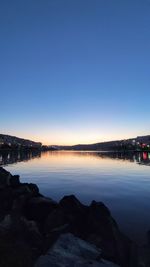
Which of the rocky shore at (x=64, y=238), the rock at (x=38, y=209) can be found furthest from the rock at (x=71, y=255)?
the rock at (x=38, y=209)

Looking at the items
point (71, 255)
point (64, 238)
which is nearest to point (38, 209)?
point (64, 238)

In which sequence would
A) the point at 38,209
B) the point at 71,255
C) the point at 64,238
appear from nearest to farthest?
the point at 71,255 → the point at 64,238 → the point at 38,209

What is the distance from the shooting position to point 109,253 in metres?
12.6

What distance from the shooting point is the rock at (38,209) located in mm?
A: 16750

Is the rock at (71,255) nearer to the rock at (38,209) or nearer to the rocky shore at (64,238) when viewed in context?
the rocky shore at (64,238)

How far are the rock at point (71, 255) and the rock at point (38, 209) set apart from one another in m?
5.35

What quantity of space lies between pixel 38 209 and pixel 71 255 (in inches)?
300

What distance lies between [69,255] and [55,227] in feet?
15.3

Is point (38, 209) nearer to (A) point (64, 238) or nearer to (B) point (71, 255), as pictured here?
(A) point (64, 238)

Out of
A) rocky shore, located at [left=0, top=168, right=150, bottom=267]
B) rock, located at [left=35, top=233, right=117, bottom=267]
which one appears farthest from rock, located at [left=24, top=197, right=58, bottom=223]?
rock, located at [left=35, top=233, right=117, bottom=267]

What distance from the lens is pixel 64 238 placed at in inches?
446

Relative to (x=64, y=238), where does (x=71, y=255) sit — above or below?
below

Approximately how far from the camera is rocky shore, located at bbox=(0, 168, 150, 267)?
9.66m

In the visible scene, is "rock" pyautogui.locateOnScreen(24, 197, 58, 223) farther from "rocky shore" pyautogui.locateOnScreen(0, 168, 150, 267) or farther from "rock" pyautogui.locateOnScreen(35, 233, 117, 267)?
"rock" pyautogui.locateOnScreen(35, 233, 117, 267)
